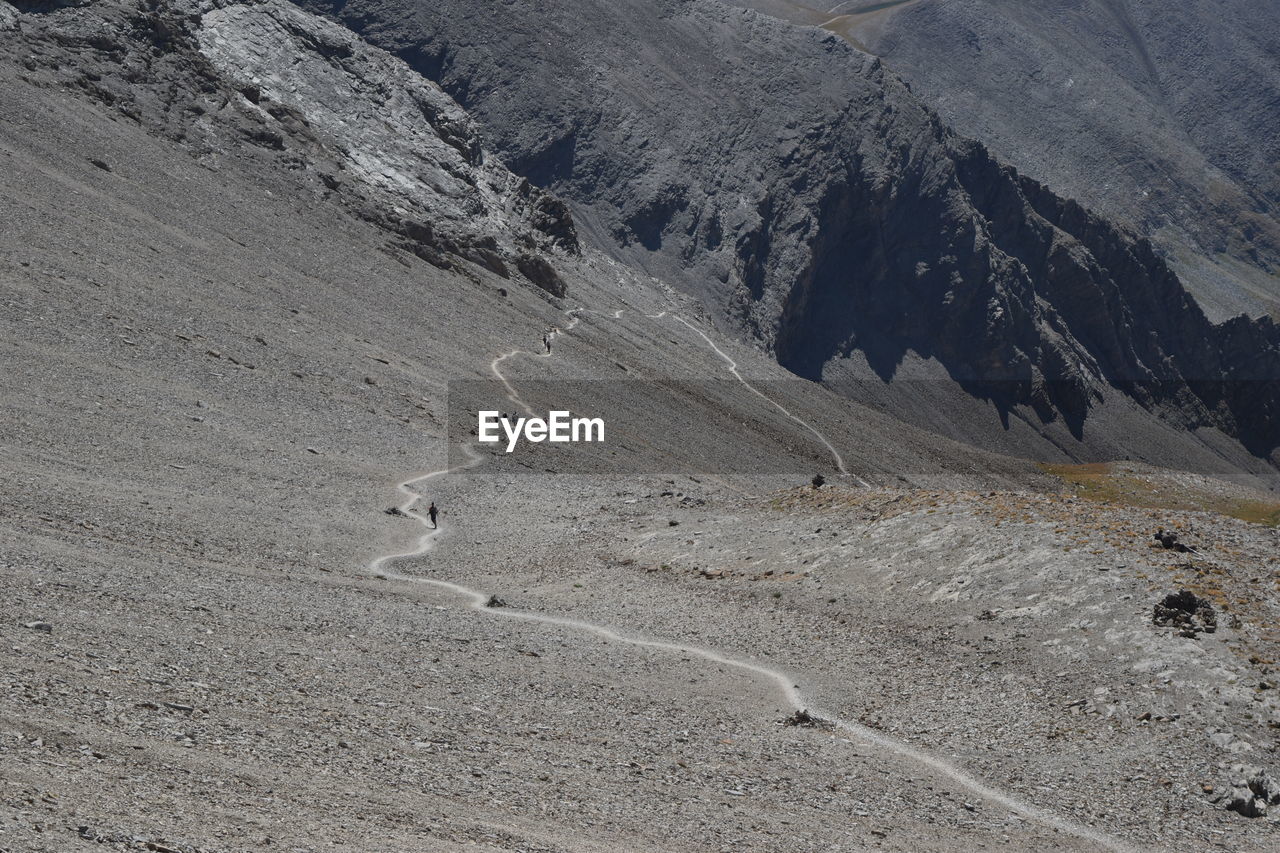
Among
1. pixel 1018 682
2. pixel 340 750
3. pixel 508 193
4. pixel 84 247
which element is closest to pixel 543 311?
pixel 508 193

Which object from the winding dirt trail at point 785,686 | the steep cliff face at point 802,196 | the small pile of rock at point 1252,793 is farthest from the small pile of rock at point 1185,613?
the steep cliff face at point 802,196

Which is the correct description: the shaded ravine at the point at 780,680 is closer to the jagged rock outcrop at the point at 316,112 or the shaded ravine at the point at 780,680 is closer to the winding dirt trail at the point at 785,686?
the winding dirt trail at the point at 785,686

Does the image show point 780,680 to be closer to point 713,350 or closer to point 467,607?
point 467,607

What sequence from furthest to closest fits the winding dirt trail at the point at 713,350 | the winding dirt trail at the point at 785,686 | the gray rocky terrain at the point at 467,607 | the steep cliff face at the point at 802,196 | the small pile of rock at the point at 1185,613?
the steep cliff face at the point at 802,196, the winding dirt trail at the point at 713,350, the small pile of rock at the point at 1185,613, the winding dirt trail at the point at 785,686, the gray rocky terrain at the point at 467,607

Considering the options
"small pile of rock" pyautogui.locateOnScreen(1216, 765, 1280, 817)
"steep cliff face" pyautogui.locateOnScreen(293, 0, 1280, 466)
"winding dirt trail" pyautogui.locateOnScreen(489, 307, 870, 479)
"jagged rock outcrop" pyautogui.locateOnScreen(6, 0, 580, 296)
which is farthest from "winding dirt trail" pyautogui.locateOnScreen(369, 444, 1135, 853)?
"steep cliff face" pyautogui.locateOnScreen(293, 0, 1280, 466)

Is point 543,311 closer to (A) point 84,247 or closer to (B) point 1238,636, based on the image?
(A) point 84,247

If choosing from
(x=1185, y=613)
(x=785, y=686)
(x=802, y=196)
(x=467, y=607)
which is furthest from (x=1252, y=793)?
(x=802, y=196)
